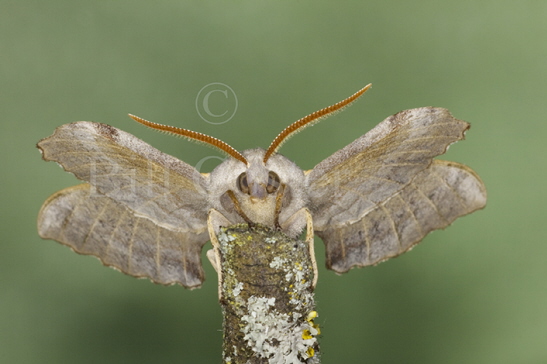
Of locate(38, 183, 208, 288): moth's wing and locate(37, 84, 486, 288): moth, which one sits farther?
locate(38, 183, 208, 288): moth's wing

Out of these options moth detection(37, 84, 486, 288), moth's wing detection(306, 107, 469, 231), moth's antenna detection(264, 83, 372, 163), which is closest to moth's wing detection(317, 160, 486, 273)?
moth detection(37, 84, 486, 288)

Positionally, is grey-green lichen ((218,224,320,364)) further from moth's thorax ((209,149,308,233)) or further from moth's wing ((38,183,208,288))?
moth's wing ((38,183,208,288))

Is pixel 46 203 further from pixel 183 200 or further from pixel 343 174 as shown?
pixel 343 174

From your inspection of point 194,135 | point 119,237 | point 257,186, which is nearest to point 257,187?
point 257,186

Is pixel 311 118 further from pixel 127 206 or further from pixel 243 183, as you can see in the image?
pixel 127 206

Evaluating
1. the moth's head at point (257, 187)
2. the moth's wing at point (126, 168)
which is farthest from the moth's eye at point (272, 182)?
the moth's wing at point (126, 168)

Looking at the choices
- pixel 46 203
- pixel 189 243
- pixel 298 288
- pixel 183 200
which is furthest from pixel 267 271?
pixel 46 203

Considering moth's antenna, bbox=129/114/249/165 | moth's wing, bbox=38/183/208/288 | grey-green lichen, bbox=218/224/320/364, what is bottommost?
grey-green lichen, bbox=218/224/320/364

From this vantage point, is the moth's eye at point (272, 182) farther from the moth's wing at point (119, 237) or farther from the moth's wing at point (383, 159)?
the moth's wing at point (119, 237)

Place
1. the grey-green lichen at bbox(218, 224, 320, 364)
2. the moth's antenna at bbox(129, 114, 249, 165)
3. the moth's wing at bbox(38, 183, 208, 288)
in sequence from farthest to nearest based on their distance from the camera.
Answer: the moth's wing at bbox(38, 183, 208, 288)
the moth's antenna at bbox(129, 114, 249, 165)
the grey-green lichen at bbox(218, 224, 320, 364)
